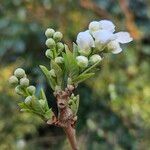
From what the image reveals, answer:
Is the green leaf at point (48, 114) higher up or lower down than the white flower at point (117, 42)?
lower down

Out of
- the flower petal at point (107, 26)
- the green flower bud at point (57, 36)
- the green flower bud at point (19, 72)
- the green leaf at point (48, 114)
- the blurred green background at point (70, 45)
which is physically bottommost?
the blurred green background at point (70, 45)

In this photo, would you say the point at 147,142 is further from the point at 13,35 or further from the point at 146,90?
the point at 13,35

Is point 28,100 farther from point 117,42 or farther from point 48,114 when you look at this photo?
point 117,42

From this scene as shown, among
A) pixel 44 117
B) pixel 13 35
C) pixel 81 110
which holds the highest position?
pixel 44 117

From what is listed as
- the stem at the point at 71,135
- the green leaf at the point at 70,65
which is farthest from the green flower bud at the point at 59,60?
Result: the stem at the point at 71,135

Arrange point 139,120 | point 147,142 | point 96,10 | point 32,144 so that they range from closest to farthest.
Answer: point 147,142, point 139,120, point 32,144, point 96,10

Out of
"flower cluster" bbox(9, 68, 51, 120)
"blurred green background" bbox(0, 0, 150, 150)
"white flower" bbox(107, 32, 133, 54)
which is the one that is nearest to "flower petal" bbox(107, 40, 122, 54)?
"white flower" bbox(107, 32, 133, 54)

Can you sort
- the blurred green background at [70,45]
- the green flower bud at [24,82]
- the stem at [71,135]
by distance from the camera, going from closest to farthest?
the stem at [71,135], the green flower bud at [24,82], the blurred green background at [70,45]


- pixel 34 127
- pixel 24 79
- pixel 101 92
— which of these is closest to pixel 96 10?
pixel 101 92

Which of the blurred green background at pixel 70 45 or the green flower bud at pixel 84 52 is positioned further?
the blurred green background at pixel 70 45

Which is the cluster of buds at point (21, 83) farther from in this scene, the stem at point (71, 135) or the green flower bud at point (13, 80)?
the stem at point (71, 135)
